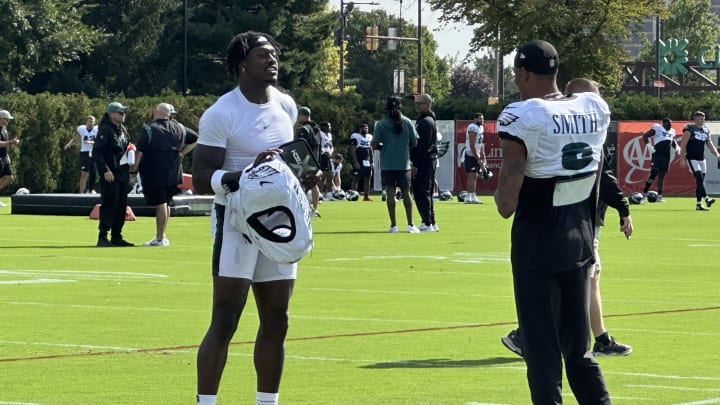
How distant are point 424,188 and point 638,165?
22920 mm

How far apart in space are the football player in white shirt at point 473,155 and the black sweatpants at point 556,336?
99.5ft

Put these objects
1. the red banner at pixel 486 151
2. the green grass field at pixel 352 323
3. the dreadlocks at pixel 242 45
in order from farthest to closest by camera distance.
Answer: the red banner at pixel 486 151
the green grass field at pixel 352 323
the dreadlocks at pixel 242 45

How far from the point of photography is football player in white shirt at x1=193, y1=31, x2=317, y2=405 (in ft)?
26.8

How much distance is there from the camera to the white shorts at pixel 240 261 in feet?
26.7

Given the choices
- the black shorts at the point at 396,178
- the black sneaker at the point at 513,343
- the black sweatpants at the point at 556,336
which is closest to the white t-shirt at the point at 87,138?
the black shorts at the point at 396,178

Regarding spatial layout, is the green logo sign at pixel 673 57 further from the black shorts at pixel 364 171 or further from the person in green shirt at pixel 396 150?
the person in green shirt at pixel 396 150

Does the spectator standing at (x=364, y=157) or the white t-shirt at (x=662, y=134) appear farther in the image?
the spectator standing at (x=364, y=157)

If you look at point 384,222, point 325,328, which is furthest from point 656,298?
point 384,222

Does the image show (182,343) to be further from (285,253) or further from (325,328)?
(285,253)

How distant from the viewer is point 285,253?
8.02 meters

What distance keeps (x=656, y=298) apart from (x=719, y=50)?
100612mm

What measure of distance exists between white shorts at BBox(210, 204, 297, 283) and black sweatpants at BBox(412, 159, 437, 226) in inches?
714

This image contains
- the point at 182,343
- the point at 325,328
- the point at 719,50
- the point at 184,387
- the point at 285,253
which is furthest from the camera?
the point at 719,50

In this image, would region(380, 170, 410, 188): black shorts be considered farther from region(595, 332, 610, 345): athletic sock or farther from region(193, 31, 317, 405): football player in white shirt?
region(193, 31, 317, 405): football player in white shirt
